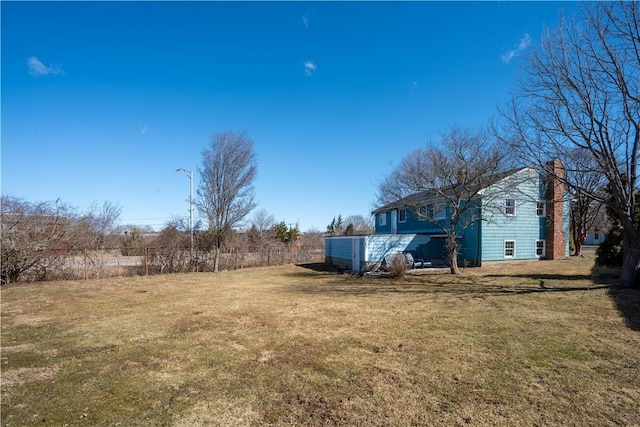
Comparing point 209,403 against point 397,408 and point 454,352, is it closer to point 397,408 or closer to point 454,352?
point 397,408

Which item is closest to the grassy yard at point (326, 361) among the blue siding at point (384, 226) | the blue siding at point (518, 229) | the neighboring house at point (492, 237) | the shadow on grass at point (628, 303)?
the shadow on grass at point (628, 303)

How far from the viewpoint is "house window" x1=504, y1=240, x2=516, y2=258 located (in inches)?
770

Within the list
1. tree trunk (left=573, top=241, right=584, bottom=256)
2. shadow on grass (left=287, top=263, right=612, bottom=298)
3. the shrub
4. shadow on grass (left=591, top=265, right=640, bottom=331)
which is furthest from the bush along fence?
tree trunk (left=573, top=241, right=584, bottom=256)

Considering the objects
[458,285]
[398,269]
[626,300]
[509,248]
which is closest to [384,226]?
[509,248]

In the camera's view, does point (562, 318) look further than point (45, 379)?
Yes

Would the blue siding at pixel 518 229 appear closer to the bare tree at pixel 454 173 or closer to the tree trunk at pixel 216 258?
the bare tree at pixel 454 173

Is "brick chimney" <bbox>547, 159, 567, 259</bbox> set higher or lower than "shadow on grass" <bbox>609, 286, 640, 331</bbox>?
higher

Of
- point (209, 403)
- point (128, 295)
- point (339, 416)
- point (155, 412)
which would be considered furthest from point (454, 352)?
point (128, 295)

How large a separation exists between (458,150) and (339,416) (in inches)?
530

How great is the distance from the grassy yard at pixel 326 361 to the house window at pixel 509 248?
31.8ft

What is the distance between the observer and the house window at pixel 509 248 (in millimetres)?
19562

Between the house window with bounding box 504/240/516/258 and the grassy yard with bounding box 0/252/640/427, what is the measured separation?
31.8ft

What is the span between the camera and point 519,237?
20.0 m

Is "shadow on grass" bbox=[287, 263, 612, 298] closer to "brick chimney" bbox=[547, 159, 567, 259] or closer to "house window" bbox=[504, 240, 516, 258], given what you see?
"house window" bbox=[504, 240, 516, 258]
